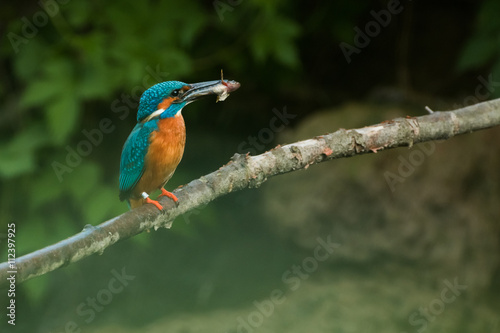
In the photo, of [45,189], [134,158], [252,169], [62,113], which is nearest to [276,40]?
[62,113]

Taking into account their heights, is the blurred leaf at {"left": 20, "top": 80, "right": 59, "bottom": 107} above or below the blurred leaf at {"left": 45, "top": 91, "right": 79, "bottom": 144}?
above

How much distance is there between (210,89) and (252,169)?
0.24 meters

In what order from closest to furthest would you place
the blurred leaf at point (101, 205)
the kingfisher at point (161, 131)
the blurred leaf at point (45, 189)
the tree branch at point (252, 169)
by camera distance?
1. the tree branch at point (252, 169)
2. the kingfisher at point (161, 131)
3. the blurred leaf at point (101, 205)
4. the blurred leaf at point (45, 189)

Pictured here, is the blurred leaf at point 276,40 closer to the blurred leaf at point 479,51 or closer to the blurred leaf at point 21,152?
the blurred leaf at point 479,51

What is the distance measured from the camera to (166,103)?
1.01 metres

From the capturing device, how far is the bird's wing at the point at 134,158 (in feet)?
3.40

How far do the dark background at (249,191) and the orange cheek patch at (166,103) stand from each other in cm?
83

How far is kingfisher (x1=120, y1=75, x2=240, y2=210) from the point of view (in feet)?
3.24

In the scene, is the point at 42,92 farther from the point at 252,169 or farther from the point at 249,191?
the point at 249,191

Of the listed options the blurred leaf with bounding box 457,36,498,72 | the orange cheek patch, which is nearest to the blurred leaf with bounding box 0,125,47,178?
the orange cheek patch

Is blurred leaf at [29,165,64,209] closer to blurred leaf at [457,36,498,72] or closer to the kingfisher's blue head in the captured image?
the kingfisher's blue head

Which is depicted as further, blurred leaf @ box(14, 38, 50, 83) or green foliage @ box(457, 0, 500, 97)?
green foliage @ box(457, 0, 500, 97)

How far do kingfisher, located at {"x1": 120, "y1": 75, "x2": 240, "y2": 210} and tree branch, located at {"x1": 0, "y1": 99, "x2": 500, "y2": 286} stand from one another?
0.14ft

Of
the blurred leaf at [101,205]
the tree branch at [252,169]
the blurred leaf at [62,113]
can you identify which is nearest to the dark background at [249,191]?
the blurred leaf at [62,113]
